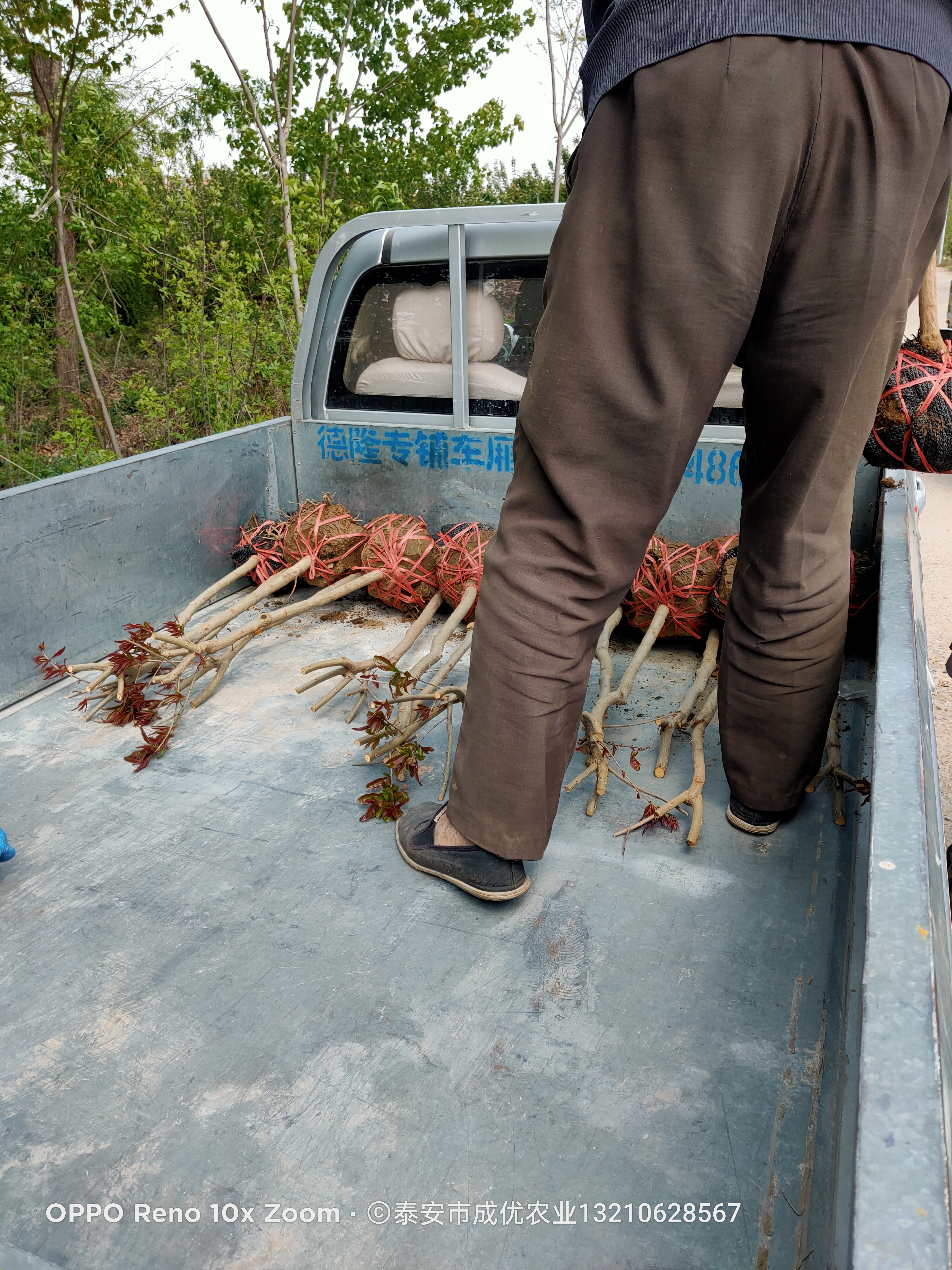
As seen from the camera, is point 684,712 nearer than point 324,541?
Yes

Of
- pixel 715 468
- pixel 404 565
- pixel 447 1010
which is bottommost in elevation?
pixel 447 1010

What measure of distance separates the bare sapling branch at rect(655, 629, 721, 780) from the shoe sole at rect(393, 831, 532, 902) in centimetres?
51

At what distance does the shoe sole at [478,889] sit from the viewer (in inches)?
62.5

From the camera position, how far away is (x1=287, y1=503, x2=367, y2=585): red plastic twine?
2875 millimetres

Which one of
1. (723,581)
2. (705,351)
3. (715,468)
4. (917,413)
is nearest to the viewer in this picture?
(705,351)

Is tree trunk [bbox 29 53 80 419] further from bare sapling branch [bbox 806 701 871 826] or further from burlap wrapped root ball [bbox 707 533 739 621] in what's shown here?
bare sapling branch [bbox 806 701 871 826]

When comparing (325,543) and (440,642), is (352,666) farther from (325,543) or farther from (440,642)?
(325,543)

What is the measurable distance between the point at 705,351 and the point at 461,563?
4.83 feet

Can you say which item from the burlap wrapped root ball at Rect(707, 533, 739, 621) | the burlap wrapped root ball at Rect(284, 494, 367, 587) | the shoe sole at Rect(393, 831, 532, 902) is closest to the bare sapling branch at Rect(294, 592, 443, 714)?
the burlap wrapped root ball at Rect(284, 494, 367, 587)

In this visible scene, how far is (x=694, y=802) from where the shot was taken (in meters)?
1.82

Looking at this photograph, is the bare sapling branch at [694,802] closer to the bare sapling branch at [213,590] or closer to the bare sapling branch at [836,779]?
the bare sapling branch at [836,779]

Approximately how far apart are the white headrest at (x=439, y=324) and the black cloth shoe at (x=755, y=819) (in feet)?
5.49

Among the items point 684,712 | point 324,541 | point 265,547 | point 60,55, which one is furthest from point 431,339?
point 60,55

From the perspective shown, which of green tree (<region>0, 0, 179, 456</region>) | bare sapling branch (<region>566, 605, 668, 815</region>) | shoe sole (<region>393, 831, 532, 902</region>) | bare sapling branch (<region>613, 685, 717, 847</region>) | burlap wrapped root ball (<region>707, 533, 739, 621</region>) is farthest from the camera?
green tree (<region>0, 0, 179, 456</region>)
